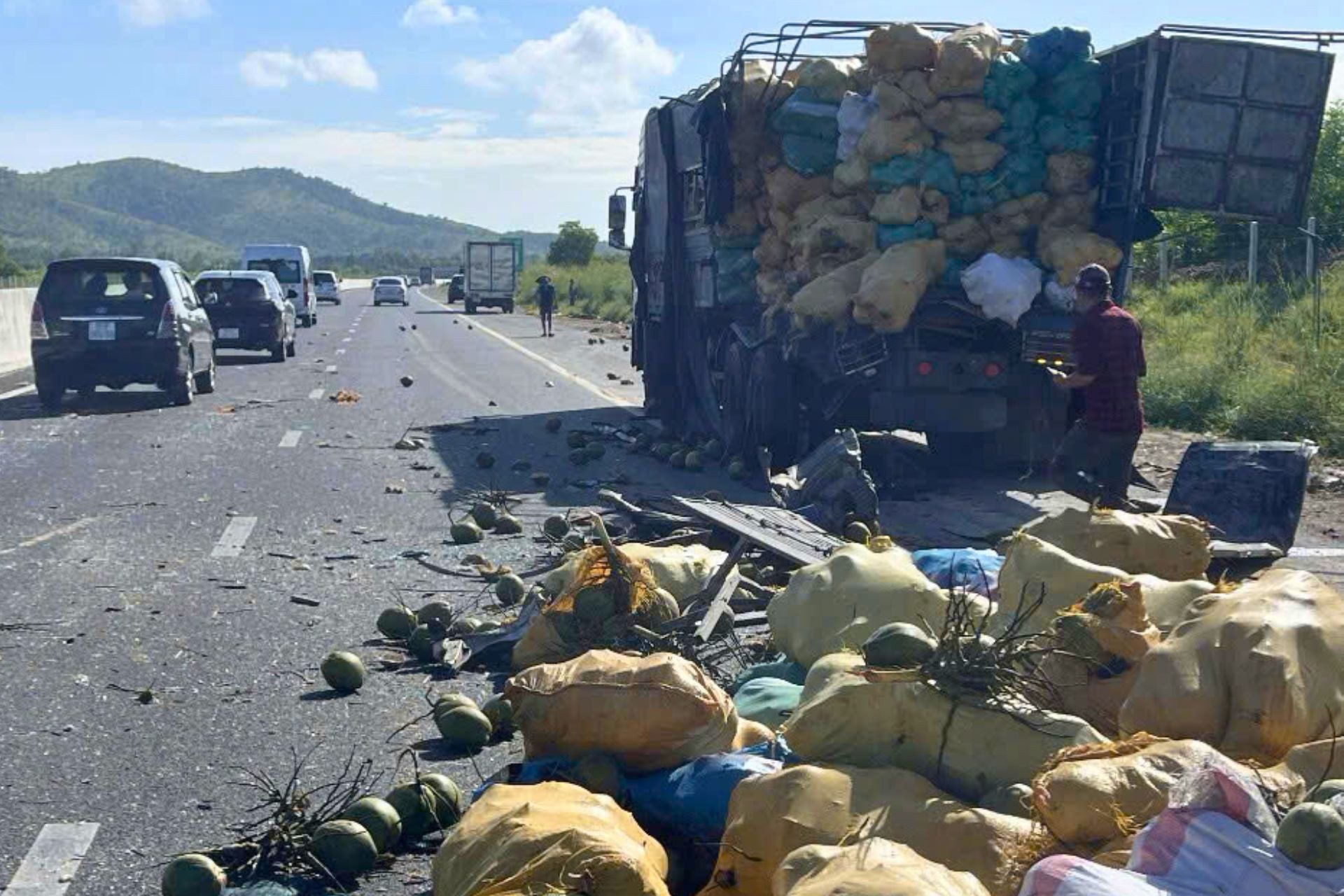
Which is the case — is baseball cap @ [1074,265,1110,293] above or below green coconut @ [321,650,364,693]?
above

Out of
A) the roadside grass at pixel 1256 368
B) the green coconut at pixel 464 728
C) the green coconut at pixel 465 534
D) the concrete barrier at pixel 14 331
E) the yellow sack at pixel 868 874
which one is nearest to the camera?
the yellow sack at pixel 868 874

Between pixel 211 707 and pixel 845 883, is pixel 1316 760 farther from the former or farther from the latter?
pixel 211 707

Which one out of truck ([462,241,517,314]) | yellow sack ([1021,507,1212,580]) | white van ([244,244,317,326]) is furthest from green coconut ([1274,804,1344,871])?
truck ([462,241,517,314])

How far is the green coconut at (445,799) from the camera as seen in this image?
4.98 metres

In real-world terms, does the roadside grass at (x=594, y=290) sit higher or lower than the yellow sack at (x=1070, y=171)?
lower

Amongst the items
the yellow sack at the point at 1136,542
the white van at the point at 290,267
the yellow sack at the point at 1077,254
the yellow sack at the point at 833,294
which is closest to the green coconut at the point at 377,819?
the yellow sack at the point at 1136,542

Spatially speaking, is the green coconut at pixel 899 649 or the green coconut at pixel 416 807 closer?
the green coconut at pixel 899 649

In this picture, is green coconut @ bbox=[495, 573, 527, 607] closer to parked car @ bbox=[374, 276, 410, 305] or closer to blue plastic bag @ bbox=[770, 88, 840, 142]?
blue plastic bag @ bbox=[770, 88, 840, 142]

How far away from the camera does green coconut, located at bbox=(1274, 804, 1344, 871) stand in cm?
307

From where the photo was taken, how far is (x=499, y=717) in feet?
19.5

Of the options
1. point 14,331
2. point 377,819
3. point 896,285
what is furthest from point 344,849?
point 14,331

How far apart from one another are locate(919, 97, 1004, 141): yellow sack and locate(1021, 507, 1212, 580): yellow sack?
20.7ft

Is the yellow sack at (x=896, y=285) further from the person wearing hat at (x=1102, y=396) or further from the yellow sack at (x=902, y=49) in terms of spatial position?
the person wearing hat at (x=1102, y=396)

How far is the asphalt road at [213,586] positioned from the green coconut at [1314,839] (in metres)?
2.44
